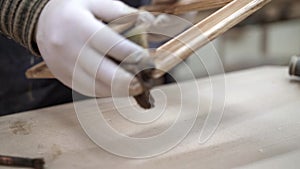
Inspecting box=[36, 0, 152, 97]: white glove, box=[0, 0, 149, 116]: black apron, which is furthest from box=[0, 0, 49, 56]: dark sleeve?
box=[0, 0, 149, 116]: black apron

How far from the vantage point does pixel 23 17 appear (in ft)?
1.40

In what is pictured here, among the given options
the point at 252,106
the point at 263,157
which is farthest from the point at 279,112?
the point at 263,157

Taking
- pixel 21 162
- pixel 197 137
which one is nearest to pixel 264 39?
pixel 197 137

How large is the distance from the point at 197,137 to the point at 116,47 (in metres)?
0.15

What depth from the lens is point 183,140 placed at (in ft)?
1.44

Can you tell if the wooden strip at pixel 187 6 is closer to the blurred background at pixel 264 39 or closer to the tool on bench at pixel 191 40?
the tool on bench at pixel 191 40

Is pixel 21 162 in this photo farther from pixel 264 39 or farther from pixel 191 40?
pixel 264 39

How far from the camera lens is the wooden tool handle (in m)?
0.36

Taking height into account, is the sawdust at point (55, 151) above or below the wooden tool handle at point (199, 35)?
below

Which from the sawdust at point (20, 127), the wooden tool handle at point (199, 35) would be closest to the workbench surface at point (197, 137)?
the sawdust at point (20, 127)

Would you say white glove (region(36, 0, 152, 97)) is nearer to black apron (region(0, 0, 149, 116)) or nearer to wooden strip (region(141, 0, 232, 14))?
wooden strip (region(141, 0, 232, 14))

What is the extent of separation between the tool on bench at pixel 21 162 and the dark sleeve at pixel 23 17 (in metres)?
0.12

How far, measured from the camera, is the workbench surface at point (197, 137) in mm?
387

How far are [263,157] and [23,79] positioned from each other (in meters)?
0.47
